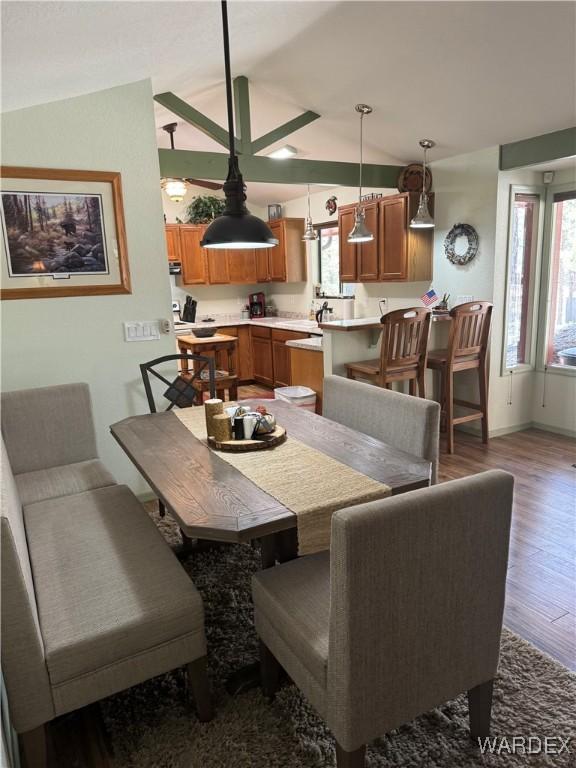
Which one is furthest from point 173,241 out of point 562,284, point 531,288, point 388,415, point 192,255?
point 388,415

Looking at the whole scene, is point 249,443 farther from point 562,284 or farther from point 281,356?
point 281,356

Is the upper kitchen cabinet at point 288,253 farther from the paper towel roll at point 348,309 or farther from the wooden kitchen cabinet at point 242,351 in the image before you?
the paper towel roll at point 348,309

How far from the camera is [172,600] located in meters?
1.58

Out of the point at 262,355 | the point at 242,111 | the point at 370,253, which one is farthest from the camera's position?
the point at 262,355

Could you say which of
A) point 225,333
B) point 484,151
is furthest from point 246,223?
point 225,333

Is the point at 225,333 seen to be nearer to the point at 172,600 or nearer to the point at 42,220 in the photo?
the point at 42,220

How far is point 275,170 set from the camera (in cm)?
406

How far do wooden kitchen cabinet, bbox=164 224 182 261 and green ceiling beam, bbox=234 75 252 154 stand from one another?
2785mm

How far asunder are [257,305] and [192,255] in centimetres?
116

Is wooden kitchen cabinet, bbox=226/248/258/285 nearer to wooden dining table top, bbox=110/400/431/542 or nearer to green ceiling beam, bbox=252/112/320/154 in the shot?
green ceiling beam, bbox=252/112/320/154

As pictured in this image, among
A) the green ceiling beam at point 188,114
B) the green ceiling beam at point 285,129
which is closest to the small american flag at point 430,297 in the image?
the green ceiling beam at point 285,129

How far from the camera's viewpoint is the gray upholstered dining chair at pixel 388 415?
2051mm

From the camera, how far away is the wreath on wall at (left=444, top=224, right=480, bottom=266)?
4.23 m

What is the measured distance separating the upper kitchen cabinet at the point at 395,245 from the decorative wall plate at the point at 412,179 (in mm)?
146
